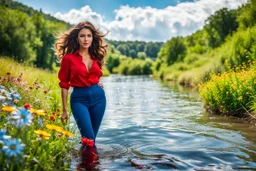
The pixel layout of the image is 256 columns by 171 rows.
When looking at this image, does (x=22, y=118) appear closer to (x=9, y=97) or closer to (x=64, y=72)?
(x=9, y=97)

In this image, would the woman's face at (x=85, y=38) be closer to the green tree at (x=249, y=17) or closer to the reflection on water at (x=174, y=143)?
the reflection on water at (x=174, y=143)

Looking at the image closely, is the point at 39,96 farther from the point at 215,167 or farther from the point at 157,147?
the point at 215,167

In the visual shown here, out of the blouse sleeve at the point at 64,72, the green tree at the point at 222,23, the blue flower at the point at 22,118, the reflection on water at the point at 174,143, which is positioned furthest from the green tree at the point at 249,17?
the blue flower at the point at 22,118

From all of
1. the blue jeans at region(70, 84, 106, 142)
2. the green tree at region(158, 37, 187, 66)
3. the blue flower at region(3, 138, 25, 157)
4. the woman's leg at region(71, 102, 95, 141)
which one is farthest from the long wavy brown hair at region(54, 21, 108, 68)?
the green tree at region(158, 37, 187, 66)

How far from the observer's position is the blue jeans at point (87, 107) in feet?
17.2

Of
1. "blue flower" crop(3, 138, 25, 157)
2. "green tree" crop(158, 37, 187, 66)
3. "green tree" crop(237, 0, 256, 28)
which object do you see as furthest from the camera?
"green tree" crop(158, 37, 187, 66)

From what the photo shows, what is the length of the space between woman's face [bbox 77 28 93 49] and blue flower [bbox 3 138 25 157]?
119 inches

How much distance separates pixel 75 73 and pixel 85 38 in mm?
693

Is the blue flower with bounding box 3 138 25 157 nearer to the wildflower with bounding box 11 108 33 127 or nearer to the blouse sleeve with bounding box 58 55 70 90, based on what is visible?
the wildflower with bounding box 11 108 33 127

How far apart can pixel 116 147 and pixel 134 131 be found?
2.12 m

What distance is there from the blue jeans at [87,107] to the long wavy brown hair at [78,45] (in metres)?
0.71

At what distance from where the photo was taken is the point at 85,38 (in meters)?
5.60

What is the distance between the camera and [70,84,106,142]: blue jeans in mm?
5230

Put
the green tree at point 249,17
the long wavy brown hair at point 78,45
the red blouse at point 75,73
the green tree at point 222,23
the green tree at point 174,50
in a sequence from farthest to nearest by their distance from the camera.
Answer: the green tree at point 174,50
the green tree at point 222,23
the green tree at point 249,17
the long wavy brown hair at point 78,45
the red blouse at point 75,73
